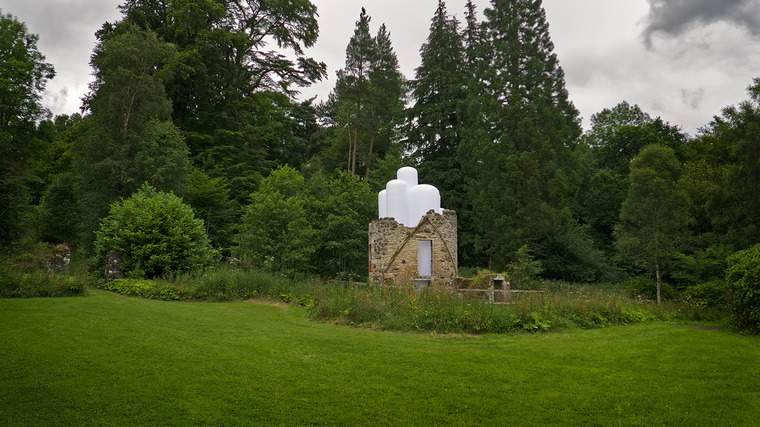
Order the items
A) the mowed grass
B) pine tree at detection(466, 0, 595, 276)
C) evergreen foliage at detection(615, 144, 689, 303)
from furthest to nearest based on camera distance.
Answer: pine tree at detection(466, 0, 595, 276)
evergreen foliage at detection(615, 144, 689, 303)
the mowed grass

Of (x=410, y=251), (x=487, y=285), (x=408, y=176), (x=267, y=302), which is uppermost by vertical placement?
(x=408, y=176)

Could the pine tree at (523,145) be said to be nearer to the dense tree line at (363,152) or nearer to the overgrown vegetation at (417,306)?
the dense tree line at (363,152)

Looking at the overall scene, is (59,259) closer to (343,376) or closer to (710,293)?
(343,376)

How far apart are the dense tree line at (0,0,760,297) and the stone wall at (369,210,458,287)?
395 cm

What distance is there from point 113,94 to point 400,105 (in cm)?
2033

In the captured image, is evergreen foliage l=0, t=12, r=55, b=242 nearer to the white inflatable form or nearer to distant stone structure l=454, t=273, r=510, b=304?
the white inflatable form

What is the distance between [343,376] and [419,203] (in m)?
11.3

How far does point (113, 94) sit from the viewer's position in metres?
21.3

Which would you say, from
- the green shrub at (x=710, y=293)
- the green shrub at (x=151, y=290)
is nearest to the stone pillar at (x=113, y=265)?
the green shrub at (x=151, y=290)

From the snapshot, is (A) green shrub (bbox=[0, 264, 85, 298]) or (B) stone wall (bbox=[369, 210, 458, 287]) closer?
(A) green shrub (bbox=[0, 264, 85, 298])

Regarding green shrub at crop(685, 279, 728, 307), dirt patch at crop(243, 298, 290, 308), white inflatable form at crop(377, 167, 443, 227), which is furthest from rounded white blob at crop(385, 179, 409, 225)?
green shrub at crop(685, 279, 728, 307)

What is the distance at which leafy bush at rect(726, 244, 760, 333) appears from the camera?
9.63 meters

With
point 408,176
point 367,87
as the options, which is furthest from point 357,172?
point 408,176

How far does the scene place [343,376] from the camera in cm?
606
